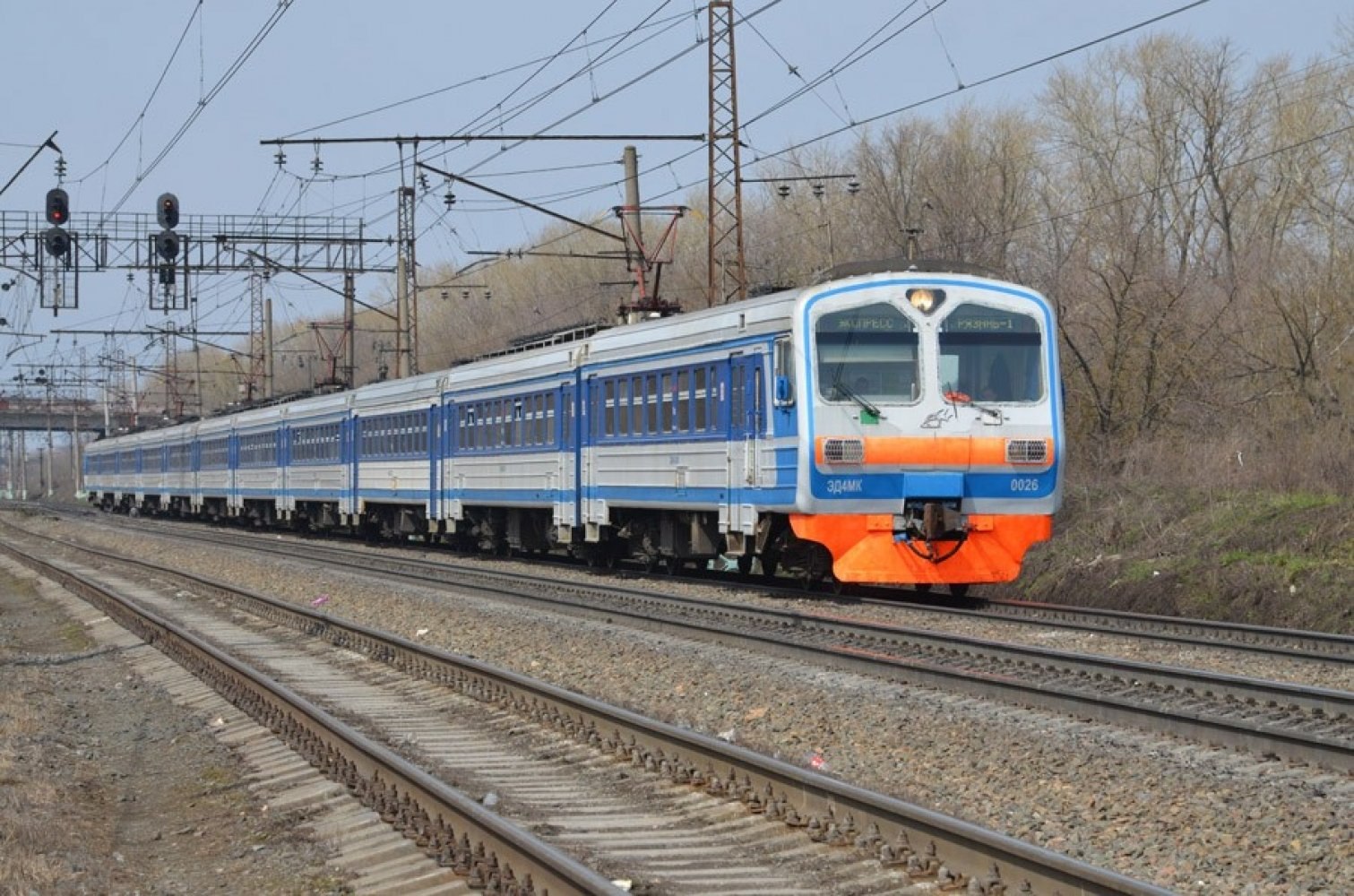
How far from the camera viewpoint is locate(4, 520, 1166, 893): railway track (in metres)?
6.81

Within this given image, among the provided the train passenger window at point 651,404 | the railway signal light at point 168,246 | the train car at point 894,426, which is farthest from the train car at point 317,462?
the train car at point 894,426

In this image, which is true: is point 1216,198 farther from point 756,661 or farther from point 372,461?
point 756,661

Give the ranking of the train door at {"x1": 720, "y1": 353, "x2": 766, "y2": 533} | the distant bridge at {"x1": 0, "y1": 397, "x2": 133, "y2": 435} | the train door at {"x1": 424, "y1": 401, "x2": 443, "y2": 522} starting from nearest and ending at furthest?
the train door at {"x1": 720, "y1": 353, "x2": 766, "y2": 533}
the train door at {"x1": 424, "y1": 401, "x2": 443, "y2": 522}
the distant bridge at {"x1": 0, "y1": 397, "x2": 133, "y2": 435}

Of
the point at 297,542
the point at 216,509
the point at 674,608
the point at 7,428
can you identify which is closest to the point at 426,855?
the point at 674,608

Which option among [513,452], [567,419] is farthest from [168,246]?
[567,419]

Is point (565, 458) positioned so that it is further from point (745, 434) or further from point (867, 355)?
point (867, 355)

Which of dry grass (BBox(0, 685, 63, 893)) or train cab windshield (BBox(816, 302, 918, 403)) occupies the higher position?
train cab windshield (BBox(816, 302, 918, 403))

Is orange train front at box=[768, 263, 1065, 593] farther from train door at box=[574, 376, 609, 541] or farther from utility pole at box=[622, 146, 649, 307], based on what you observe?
utility pole at box=[622, 146, 649, 307]

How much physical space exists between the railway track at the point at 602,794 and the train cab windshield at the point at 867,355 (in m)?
5.22

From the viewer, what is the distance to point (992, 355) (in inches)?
706

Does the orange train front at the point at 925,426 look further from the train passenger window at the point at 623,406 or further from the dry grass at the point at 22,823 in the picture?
the dry grass at the point at 22,823

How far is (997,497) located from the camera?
58.1ft

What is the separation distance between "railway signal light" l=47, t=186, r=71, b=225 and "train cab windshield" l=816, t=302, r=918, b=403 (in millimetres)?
12808

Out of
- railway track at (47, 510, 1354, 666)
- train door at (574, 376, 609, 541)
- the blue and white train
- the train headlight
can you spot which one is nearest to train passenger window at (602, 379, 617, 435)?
the blue and white train
